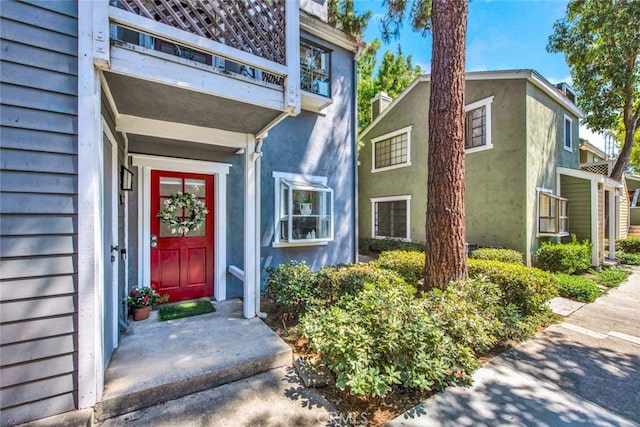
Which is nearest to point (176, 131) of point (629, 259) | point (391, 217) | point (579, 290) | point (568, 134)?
point (579, 290)

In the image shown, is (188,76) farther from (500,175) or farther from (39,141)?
(500,175)

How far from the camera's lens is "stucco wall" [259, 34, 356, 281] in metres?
5.46

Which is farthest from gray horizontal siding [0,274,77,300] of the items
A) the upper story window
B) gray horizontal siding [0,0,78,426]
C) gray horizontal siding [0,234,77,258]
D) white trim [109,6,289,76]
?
the upper story window

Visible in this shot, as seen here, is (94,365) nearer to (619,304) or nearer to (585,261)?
(619,304)

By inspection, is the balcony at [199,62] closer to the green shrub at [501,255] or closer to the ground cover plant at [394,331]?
the ground cover plant at [394,331]

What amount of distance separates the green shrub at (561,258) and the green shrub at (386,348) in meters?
6.47

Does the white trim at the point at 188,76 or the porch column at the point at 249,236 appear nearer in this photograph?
the white trim at the point at 188,76

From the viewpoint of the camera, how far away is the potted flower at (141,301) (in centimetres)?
390

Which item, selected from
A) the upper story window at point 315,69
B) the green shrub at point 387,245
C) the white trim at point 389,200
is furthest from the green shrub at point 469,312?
the white trim at point 389,200

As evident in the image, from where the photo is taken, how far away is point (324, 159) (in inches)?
243

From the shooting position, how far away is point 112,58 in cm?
234

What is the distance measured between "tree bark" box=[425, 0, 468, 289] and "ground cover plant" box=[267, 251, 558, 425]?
426mm

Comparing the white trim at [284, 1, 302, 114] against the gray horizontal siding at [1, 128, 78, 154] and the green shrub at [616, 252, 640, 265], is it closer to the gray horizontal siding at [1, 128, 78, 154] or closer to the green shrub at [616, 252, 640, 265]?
the gray horizontal siding at [1, 128, 78, 154]

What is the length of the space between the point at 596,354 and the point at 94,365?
5.46m
